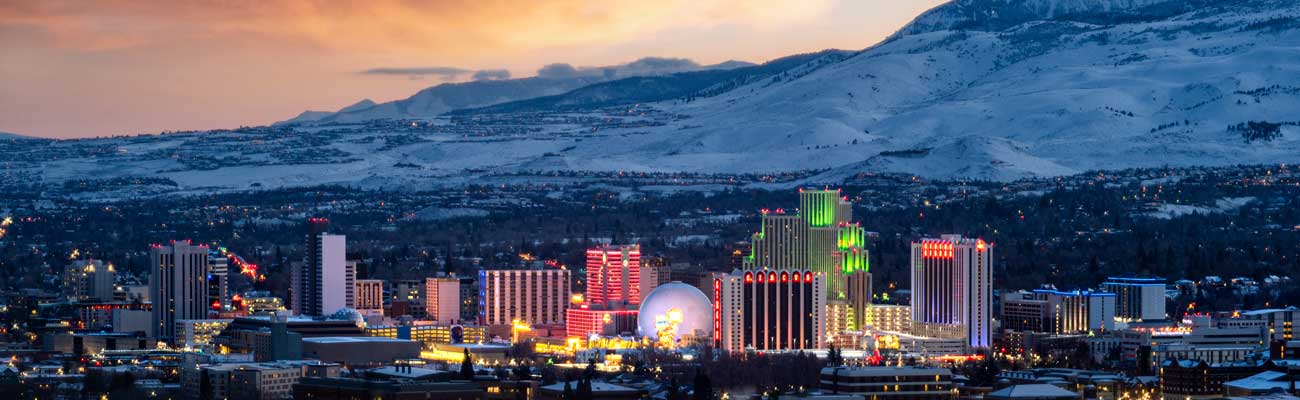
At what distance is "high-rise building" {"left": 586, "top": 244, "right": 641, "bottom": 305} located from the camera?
112688mm

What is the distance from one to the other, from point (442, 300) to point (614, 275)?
7.11 metres

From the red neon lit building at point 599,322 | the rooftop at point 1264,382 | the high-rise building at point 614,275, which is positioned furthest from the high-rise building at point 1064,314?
the rooftop at point 1264,382

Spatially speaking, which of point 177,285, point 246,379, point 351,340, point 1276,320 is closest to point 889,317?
point 1276,320

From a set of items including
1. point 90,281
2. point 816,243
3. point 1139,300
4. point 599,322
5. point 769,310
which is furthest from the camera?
point 90,281

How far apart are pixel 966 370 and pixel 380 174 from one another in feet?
324

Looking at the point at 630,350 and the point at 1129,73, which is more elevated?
the point at 1129,73

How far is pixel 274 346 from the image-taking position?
306 feet

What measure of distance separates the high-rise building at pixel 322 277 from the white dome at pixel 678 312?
13.8m

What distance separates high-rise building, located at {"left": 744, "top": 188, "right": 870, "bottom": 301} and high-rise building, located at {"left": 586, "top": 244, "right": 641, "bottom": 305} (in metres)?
4.44

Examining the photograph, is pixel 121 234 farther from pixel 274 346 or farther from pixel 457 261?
pixel 274 346

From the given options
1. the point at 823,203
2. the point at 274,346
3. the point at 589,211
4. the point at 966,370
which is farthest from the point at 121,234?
the point at 966,370

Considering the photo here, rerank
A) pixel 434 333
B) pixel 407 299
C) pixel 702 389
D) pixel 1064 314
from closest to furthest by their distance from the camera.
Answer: pixel 702 389 < pixel 1064 314 < pixel 434 333 < pixel 407 299

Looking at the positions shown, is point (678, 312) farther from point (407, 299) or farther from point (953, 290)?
point (407, 299)

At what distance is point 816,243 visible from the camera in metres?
109
